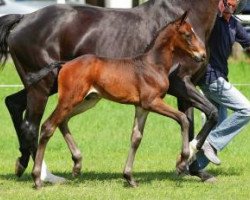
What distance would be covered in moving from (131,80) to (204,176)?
4.61 feet

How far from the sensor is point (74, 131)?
13.6m

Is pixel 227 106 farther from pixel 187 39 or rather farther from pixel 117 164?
Result: pixel 117 164

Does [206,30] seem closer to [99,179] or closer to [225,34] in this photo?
[225,34]

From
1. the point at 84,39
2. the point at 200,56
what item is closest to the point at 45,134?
the point at 84,39

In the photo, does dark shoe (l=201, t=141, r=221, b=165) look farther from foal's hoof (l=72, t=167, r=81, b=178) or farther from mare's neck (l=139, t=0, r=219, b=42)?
foal's hoof (l=72, t=167, r=81, b=178)

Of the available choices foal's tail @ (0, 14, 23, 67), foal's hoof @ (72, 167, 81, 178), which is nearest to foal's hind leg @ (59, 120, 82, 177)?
foal's hoof @ (72, 167, 81, 178)

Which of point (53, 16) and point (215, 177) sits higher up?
point (53, 16)

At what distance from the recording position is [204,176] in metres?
9.82

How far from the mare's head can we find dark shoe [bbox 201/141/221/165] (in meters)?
1.14

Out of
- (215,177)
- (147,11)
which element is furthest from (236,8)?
(215,177)

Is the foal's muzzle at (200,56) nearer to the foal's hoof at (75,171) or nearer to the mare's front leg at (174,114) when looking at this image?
the mare's front leg at (174,114)

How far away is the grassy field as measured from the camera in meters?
8.94

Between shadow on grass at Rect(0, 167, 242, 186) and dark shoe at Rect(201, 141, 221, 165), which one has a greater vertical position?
dark shoe at Rect(201, 141, 221, 165)

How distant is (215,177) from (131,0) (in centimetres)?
1434
